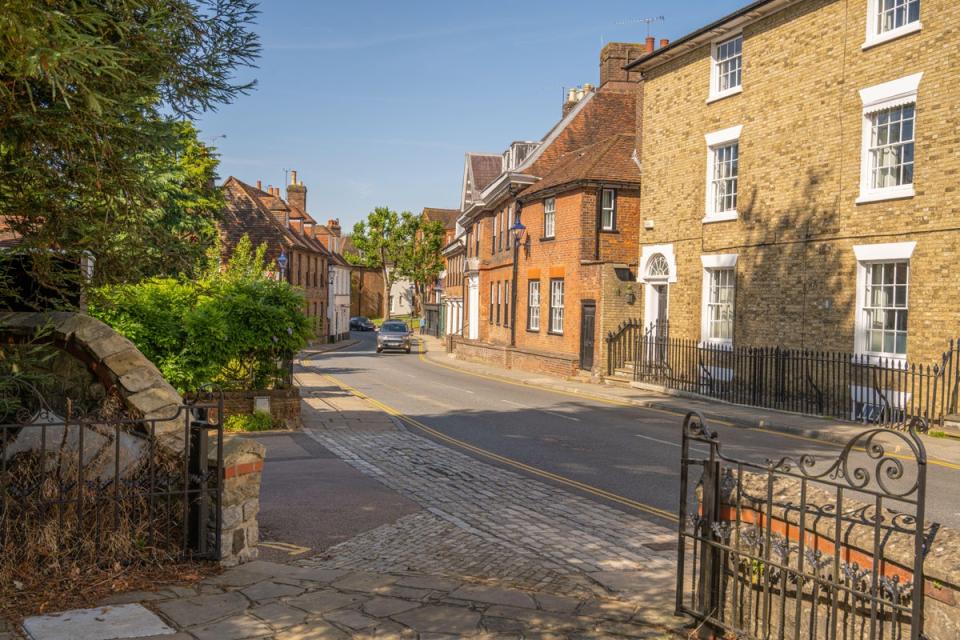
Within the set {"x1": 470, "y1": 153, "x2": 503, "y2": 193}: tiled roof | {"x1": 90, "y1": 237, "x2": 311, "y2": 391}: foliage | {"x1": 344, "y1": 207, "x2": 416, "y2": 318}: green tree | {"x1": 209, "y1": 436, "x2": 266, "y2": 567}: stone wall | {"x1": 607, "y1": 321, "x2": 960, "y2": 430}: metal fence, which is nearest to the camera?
{"x1": 209, "y1": 436, "x2": 266, "y2": 567}: stone wall

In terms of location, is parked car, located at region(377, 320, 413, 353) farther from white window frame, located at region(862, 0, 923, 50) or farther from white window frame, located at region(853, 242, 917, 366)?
white window frame, located at region(862, 0, 923, 50)

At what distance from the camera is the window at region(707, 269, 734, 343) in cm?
2281

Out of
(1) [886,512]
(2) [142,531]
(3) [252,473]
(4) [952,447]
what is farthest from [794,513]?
(4) [952,447]

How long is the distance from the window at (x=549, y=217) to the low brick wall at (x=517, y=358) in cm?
475

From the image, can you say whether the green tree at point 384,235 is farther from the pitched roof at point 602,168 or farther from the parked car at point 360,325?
the pitched roof at point 602,168

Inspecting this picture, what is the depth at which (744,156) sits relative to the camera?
21891 mm

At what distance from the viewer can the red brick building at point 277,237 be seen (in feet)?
165

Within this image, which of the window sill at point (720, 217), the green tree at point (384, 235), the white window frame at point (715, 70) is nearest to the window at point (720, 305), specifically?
the window sill at point (720, 217)

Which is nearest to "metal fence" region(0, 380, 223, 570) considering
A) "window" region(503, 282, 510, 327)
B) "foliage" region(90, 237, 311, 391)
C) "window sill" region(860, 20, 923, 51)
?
"foliage" region(90, 237, 311, 391)

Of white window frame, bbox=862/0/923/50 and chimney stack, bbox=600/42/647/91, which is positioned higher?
chimney stack, bbox=600/42/647/91

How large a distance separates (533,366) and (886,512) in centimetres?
2845

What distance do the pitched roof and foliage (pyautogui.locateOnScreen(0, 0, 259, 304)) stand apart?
73.7 ft

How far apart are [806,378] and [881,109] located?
6133mm

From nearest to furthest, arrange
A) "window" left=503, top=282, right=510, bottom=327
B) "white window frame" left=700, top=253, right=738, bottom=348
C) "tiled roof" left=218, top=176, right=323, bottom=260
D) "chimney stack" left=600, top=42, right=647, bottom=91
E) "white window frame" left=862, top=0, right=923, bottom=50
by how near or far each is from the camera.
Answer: "white window frame" left=862, top=0, right=923, bottom=50 → "white window frame" left=700, top=253, right=738, bottom=348 → "chimney stack" left=600, top=42, right=647, bottom=91 → "window" left=503, top=282, right=510, bottom=327 → "tiled roof" left=218, top=176, right=323, bottom=260
